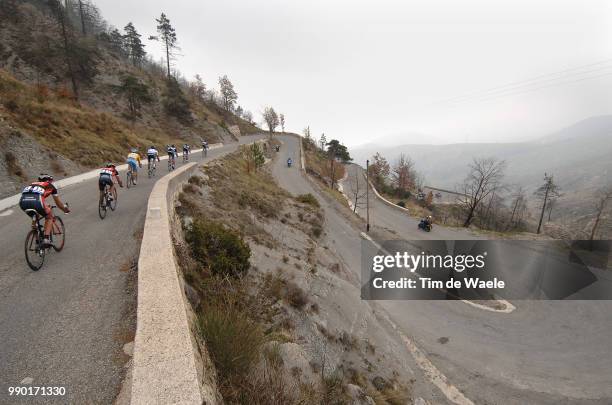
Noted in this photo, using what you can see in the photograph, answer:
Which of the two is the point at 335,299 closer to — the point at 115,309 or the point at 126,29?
the point at 115,309

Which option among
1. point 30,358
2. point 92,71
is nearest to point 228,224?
point 30,358

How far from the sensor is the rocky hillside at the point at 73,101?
16.3 m

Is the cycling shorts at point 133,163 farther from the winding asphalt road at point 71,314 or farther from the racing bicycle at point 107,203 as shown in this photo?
the winding asphalt road at point 71,314

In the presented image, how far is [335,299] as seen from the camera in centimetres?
1312

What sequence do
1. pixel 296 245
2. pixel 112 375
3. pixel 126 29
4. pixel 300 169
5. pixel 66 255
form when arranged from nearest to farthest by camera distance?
1. pixel 112 375
2. pixel 66 255
3. pixel 296 245
4. pixel 300 169
5. pixel 126 29

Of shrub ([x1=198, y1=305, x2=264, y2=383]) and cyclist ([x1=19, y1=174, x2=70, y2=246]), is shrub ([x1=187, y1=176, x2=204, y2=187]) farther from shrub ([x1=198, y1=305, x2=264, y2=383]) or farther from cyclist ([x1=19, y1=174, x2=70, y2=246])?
shrub ([x1=198, y1=305, x2=264, y2=383])

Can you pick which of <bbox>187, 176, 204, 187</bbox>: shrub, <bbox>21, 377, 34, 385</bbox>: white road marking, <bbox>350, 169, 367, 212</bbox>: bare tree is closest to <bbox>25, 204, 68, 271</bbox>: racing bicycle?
<bbox>21, 377, 34, 385</bbox>: white road marking

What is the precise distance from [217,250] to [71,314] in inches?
157

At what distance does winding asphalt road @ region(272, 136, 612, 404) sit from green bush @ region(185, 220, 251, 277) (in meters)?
9.90

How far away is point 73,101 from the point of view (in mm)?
27875

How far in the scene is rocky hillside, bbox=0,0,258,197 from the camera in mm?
16281

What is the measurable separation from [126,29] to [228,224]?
75.7 meters

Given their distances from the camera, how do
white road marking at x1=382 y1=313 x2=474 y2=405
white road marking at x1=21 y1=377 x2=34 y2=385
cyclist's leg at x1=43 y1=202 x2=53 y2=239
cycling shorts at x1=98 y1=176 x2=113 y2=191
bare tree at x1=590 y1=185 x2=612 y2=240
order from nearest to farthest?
white road marking at x1=21 y1=377 x2=34 y2=385, cyclist's leg at x1=43 y1=202 x2=53 y2=239, cycling shorts at x1=98 y1=176 x2=113 y2=191, white road marking at x1=382 y1=313 x2=474 y2=405, bare tree at x1=590 y1=185 x2=612 y2=240

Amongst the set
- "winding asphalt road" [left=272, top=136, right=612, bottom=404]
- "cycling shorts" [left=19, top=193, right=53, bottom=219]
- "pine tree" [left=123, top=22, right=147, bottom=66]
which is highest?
"pine tree" [left=123, top=22, right=147, bottom=66]
